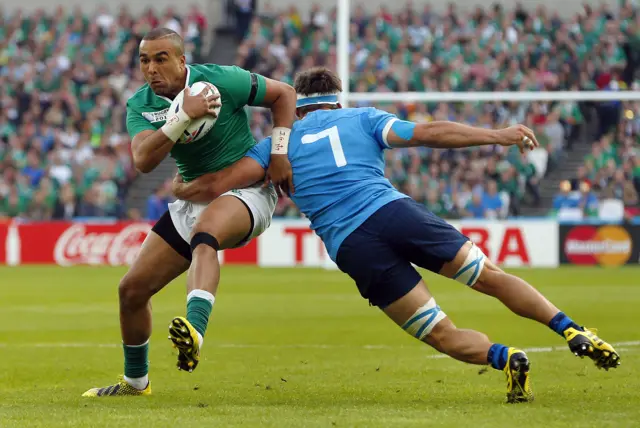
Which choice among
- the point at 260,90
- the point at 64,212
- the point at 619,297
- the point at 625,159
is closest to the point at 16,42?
the point at 64,212

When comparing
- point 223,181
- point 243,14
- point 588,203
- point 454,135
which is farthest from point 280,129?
point 243,14

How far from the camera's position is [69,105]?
2984cm

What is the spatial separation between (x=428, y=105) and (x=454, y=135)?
2050 cm

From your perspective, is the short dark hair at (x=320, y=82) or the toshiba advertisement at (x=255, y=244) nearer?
the short dark hair at (x=320, y=82)

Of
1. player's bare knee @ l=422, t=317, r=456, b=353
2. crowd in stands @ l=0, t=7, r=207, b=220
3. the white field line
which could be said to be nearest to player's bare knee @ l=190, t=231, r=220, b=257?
player's bare knee @ l=422, t=317, r=456, b=353

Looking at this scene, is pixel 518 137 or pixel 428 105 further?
pixel 428 105

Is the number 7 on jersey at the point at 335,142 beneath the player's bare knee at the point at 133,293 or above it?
above

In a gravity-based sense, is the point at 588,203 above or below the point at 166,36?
below

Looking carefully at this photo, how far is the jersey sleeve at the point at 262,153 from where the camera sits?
748 cm

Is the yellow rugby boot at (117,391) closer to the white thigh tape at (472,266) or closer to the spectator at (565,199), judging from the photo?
the white thigh tape at (472,266)

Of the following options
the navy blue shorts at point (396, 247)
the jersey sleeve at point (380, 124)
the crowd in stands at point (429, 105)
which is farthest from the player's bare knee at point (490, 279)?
the crowd in stands at point (429, 105)

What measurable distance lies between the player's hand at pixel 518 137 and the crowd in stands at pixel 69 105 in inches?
811

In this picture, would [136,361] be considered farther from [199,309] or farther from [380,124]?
[380,124]

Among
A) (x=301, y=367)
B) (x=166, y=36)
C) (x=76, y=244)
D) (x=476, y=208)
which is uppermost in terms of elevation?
(x=166, y=36)
